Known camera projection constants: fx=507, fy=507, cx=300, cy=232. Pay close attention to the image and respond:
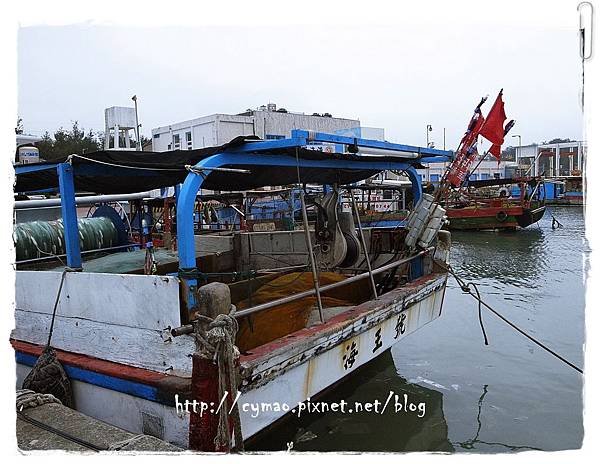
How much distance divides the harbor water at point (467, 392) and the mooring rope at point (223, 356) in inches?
64.3

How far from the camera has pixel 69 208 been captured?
4.43 metres

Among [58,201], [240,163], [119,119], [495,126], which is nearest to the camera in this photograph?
[240,163]

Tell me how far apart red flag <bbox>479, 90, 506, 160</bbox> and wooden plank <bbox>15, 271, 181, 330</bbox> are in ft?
14.0

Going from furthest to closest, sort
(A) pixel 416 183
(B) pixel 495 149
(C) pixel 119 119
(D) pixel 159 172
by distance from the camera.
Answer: (C) pixel 119 119, (A) pixel 416 183, (B) pixel 495 149, (D) pixel 159 172

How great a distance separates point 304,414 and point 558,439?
2475mm

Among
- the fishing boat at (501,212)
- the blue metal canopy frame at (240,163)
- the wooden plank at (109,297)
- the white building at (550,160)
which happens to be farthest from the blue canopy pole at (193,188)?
the white building at (550,160)

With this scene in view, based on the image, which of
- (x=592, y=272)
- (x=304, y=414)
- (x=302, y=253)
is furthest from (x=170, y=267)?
(x=592, y=272)

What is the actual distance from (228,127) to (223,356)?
915 inches

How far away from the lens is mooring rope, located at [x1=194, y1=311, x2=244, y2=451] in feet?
9.18

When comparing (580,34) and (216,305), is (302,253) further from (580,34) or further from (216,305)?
(580,34)

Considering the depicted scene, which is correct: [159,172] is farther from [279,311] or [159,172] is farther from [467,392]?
[467,392]

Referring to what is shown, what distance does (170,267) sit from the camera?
6.05 metres

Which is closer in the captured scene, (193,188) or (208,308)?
(208,308)

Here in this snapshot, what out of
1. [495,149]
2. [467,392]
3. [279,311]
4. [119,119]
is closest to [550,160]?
[119,119]
